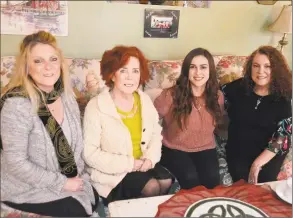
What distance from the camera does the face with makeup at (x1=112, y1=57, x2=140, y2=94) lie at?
984 mm

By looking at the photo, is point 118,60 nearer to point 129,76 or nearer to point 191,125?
point 129,76

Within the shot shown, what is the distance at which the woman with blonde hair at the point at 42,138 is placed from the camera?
0.81m

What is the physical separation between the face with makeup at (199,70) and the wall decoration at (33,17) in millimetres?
468

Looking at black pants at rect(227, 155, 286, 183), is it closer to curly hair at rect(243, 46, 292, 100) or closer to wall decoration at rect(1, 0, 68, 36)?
curly hair at rect(243, 46, 292, 100)

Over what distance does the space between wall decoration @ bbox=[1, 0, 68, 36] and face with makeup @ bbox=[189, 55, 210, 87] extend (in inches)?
18.4

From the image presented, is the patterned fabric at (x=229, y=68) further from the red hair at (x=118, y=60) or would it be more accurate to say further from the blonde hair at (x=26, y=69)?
the blonde hair at (x=26, y=69)

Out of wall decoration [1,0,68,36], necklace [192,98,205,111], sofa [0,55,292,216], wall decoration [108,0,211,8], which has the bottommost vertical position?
necklace [192,98,205,111]

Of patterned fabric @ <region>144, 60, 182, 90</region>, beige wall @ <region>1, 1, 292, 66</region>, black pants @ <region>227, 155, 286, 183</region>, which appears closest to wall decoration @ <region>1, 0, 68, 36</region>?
beige wall @ <region>1, 1, 292, 66</region>

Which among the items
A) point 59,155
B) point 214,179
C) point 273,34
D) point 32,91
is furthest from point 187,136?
point 273,34

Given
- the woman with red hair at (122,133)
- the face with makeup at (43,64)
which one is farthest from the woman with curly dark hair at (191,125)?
the face with makeup at (43,64)

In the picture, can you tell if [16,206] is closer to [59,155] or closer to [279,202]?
[59,155]

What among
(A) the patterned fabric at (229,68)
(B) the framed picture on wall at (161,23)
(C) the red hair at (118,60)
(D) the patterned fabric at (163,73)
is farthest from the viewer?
(A) the patterned fabric at (229,68)

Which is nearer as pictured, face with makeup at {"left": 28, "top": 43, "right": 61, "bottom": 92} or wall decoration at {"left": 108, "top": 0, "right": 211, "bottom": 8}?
face with makeup at {"left": 28, "top": 43, "right": 61, "bottom": 92}

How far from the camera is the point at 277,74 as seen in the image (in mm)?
1194
